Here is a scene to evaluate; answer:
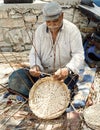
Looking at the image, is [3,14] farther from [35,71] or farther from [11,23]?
[35,71]

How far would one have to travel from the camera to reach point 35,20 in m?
4.82

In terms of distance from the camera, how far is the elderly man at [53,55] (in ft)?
10.9

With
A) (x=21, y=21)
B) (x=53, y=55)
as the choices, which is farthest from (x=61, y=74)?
(x=21, y=21)

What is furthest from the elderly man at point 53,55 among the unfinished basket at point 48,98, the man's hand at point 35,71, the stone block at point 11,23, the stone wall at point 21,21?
the stone block at point 11,23

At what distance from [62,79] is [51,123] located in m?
0.36

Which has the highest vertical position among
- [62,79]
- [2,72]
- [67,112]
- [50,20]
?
[50,20]

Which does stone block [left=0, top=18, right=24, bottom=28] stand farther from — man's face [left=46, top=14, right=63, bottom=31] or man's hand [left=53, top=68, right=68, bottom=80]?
man's hand [left=53, top=68, right=68, bottom=80]

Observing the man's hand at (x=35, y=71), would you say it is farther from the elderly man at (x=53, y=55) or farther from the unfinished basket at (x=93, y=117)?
the unfinished basket at (x=93, y=117)

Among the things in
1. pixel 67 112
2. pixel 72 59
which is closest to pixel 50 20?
pixel 72 59

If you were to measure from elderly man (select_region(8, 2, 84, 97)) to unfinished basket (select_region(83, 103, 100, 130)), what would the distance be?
36 centimetres

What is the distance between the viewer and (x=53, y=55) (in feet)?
11.3

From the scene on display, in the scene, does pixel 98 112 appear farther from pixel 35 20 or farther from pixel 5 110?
pixel 35 20

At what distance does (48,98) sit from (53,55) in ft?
1.35

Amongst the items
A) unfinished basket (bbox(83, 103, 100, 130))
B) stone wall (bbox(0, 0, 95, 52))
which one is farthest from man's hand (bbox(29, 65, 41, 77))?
stone wall (bbox(0, 0, 95, 52))
